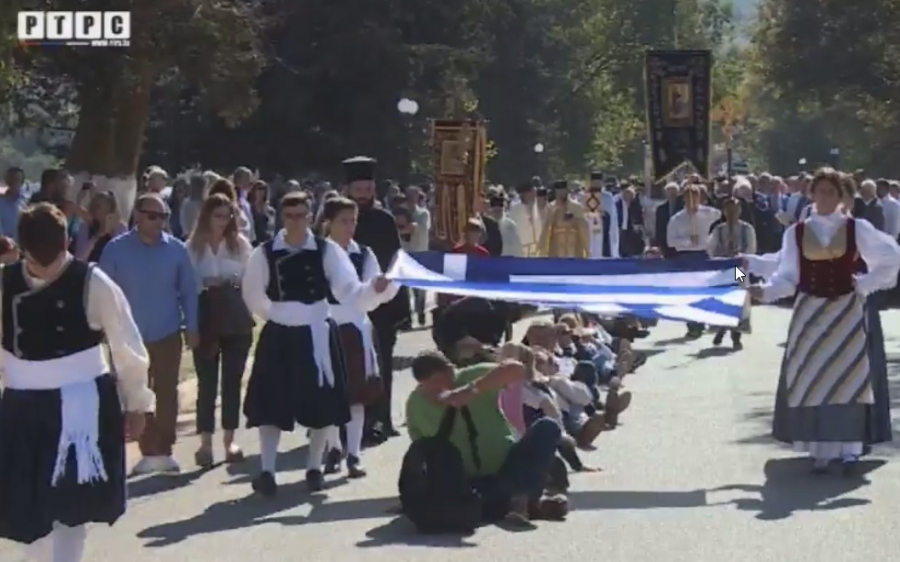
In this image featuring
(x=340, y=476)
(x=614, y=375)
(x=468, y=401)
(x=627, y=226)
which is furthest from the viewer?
(x=627, y=226)

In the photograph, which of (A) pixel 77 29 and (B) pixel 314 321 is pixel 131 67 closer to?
(A) pixel 77 29

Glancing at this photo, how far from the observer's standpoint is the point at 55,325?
316 inches

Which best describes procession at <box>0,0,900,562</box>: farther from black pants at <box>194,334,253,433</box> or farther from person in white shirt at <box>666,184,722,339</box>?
person in white shirt at <box>666,184,722,339</box>

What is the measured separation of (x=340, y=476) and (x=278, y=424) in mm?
949

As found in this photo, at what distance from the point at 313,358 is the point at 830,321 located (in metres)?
3.37

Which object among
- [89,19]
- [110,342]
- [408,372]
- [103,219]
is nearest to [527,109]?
[89,19]

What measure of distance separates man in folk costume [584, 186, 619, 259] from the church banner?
914mm

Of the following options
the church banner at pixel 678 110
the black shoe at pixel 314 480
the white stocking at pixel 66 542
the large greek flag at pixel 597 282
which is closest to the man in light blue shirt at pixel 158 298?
the black shoe at pixel 314 480

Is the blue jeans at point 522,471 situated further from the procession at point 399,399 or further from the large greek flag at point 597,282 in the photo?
the large greek flag at point 597,282

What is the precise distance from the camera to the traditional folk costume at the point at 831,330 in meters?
12.3

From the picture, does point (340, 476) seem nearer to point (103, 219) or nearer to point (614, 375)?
point (103, 219)

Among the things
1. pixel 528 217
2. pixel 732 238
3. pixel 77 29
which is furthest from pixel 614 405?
pixel 528 217

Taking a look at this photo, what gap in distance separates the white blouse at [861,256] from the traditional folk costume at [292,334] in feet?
8.84

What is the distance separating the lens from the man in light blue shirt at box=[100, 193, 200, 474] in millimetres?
12406
